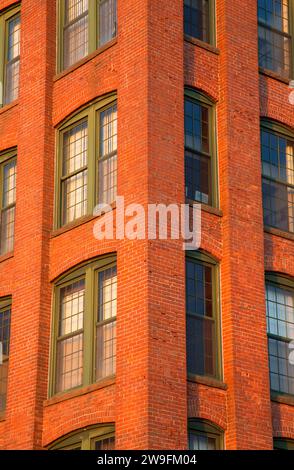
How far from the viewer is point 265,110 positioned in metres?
27.1

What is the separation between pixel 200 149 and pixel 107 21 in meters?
4.22

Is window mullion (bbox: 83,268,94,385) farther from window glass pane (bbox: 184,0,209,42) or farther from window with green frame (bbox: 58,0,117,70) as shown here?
window glass pane (bbox: 184,0,209,42)

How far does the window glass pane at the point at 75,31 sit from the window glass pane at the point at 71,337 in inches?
239

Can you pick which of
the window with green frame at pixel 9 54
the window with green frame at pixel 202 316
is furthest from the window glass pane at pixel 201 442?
the window with green frame at pixel 9 54

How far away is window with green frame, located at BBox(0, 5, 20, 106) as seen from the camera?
3012 cm

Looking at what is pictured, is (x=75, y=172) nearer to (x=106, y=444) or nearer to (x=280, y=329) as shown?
(x=280, y=329)

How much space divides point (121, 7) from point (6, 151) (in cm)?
501

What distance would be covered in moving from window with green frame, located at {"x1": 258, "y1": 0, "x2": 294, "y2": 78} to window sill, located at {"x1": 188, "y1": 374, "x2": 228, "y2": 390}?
8500mm

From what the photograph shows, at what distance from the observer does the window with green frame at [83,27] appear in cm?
Result: 2752

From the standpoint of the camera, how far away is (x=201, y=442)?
23.2 meters

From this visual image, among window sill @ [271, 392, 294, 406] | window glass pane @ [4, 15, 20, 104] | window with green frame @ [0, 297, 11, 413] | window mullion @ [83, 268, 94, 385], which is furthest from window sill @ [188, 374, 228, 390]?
window glass pane @ [4, 15, 20, 104]

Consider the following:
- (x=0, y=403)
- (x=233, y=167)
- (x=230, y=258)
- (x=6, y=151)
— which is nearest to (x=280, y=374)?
(x=230, y=258)

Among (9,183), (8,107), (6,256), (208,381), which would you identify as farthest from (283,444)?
(8,107)
